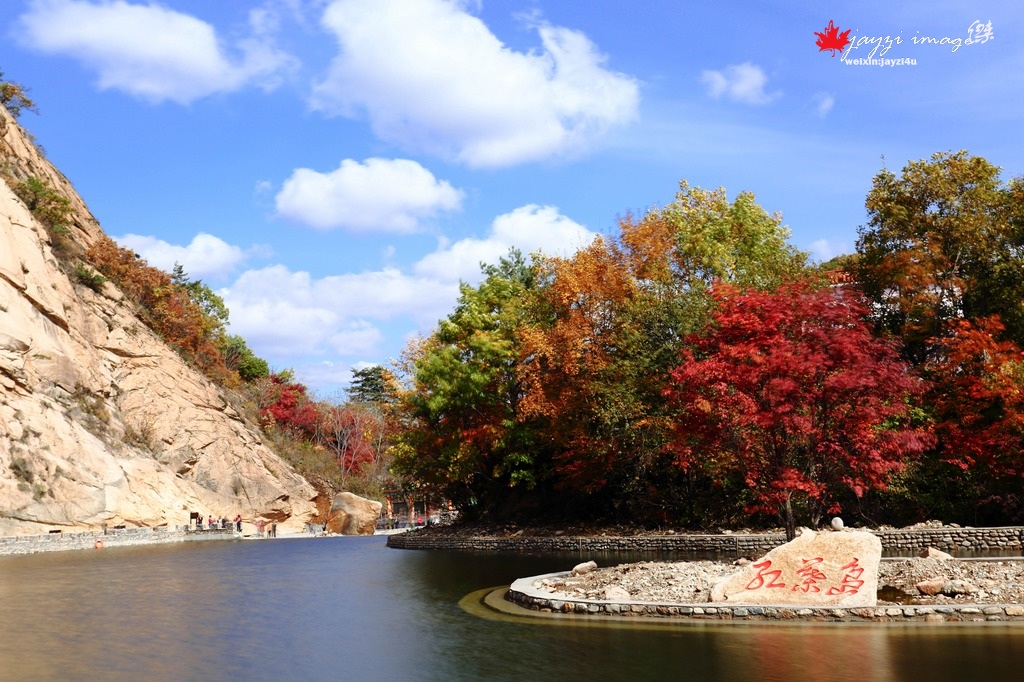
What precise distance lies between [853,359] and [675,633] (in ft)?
37.8

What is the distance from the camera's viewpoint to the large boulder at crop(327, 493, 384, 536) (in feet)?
199

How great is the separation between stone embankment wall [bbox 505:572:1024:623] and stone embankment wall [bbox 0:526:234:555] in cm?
2864

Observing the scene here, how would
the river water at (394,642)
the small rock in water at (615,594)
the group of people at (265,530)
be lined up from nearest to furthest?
the river water at (394,642), the small rock in water at (615,594), the group of people at (265,530)

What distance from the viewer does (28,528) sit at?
3897cm

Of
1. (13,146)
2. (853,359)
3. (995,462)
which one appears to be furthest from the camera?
(13,146)

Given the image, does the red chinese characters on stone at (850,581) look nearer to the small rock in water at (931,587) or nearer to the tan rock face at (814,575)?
the tan rock face at (814,575)

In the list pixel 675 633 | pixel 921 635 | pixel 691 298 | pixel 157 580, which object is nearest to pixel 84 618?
pixel 157 580

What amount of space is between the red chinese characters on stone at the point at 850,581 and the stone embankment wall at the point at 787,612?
0.45 meters

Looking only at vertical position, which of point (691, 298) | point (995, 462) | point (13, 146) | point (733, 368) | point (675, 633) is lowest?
point (675, 633)

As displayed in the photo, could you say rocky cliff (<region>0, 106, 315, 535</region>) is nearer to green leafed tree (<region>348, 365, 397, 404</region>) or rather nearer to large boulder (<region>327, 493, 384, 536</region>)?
large boulder (<region>327, 493, 384, 536</region>)

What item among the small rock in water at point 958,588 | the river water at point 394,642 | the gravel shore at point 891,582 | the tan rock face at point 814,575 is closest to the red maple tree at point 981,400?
the gravel shore at point 891,582

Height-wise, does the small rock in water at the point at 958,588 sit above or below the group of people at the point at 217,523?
below

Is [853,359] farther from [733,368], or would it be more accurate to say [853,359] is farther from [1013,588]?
[1013,588]

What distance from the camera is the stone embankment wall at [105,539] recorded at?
36.2 m
